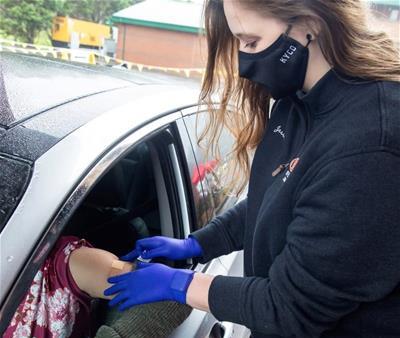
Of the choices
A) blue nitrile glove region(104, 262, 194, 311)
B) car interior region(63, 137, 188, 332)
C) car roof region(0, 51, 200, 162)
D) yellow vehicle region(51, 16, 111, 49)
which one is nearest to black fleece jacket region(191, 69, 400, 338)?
blue nitrile glove region(104, 262, 194, 311)

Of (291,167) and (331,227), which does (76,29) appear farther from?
(331,227)

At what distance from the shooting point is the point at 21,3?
73.3 feet

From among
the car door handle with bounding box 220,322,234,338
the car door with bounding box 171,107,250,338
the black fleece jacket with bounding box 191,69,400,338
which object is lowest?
the car door handle with bounding box 220,322,234,338

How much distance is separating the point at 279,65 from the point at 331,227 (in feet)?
1.53

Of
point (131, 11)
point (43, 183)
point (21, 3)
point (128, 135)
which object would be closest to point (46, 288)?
point (43, 183)

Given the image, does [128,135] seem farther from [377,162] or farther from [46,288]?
[377,162]

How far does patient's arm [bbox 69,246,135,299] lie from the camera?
128cm

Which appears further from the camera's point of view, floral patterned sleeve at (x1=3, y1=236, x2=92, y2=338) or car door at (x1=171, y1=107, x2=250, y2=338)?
car door at (x1=171, y1=107, x2=250, y2=338)

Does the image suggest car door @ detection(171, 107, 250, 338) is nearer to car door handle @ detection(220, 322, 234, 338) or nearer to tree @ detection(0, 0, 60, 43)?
car door handle @ detection(220, 322, 234, 338)

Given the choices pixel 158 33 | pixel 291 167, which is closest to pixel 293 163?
pixel 291 167

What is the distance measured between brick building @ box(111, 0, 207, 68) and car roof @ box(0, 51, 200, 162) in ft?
53.7

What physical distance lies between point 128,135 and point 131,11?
19835 mm

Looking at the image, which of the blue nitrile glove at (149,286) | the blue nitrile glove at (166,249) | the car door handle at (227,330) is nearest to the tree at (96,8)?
the blue nitrile glove at (166,249)

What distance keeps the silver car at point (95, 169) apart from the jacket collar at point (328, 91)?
51 centimetres
